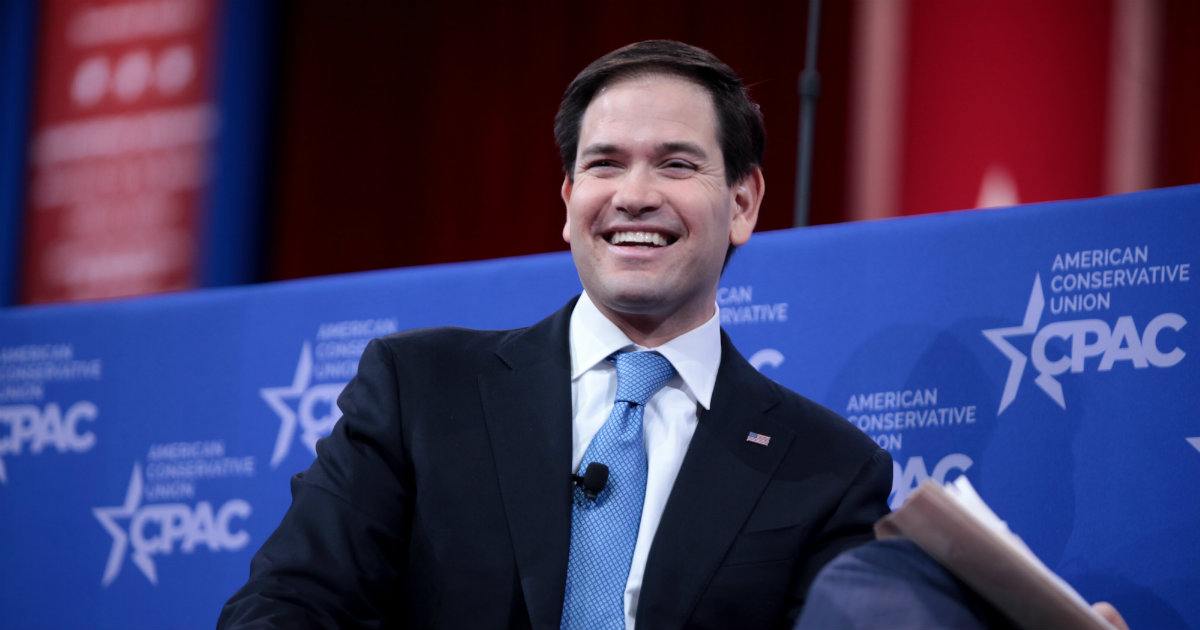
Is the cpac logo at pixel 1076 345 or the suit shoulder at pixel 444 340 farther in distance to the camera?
the cpac logo at pixel 1076 345

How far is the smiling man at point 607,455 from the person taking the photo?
171 cm

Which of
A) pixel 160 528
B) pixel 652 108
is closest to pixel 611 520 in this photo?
pixel 652 108

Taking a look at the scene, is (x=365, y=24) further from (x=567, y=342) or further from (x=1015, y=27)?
(x=567, y=342)

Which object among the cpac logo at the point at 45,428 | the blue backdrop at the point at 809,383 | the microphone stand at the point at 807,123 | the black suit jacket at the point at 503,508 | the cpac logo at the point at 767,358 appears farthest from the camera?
the cpac logo at the point at 45,428

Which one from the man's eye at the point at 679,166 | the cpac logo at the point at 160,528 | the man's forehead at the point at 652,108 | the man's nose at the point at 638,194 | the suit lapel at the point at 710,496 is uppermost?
the man's forehead at the point at 652,108

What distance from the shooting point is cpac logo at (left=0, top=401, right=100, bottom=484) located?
2.95m

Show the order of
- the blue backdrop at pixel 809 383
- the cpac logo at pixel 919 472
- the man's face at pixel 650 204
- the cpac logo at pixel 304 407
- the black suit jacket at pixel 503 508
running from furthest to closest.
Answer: the cpac logo at pixel 304 407, the cpac logo at pixel 919 472, the blue backdrop at pixel 809 383, the man's face at pixel 650 204, the black suit jacket at pixel 503 508

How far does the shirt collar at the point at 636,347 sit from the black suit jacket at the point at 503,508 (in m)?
0.03

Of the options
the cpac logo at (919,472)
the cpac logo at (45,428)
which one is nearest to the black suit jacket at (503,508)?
the cpac logo at (919,472)

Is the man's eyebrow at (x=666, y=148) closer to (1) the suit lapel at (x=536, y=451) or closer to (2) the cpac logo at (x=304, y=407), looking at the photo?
(1) the suit lapel at (x=536, y=451)

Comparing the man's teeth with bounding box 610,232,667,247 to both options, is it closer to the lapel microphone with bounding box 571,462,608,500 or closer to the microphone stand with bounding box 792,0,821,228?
the lapel microphone with bounding box 571,462,608,500

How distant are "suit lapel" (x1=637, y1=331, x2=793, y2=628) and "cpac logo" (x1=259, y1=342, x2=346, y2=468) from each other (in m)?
1.04

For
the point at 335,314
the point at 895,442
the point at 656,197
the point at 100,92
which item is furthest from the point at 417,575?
the point at 100,92

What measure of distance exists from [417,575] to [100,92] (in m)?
3.27
